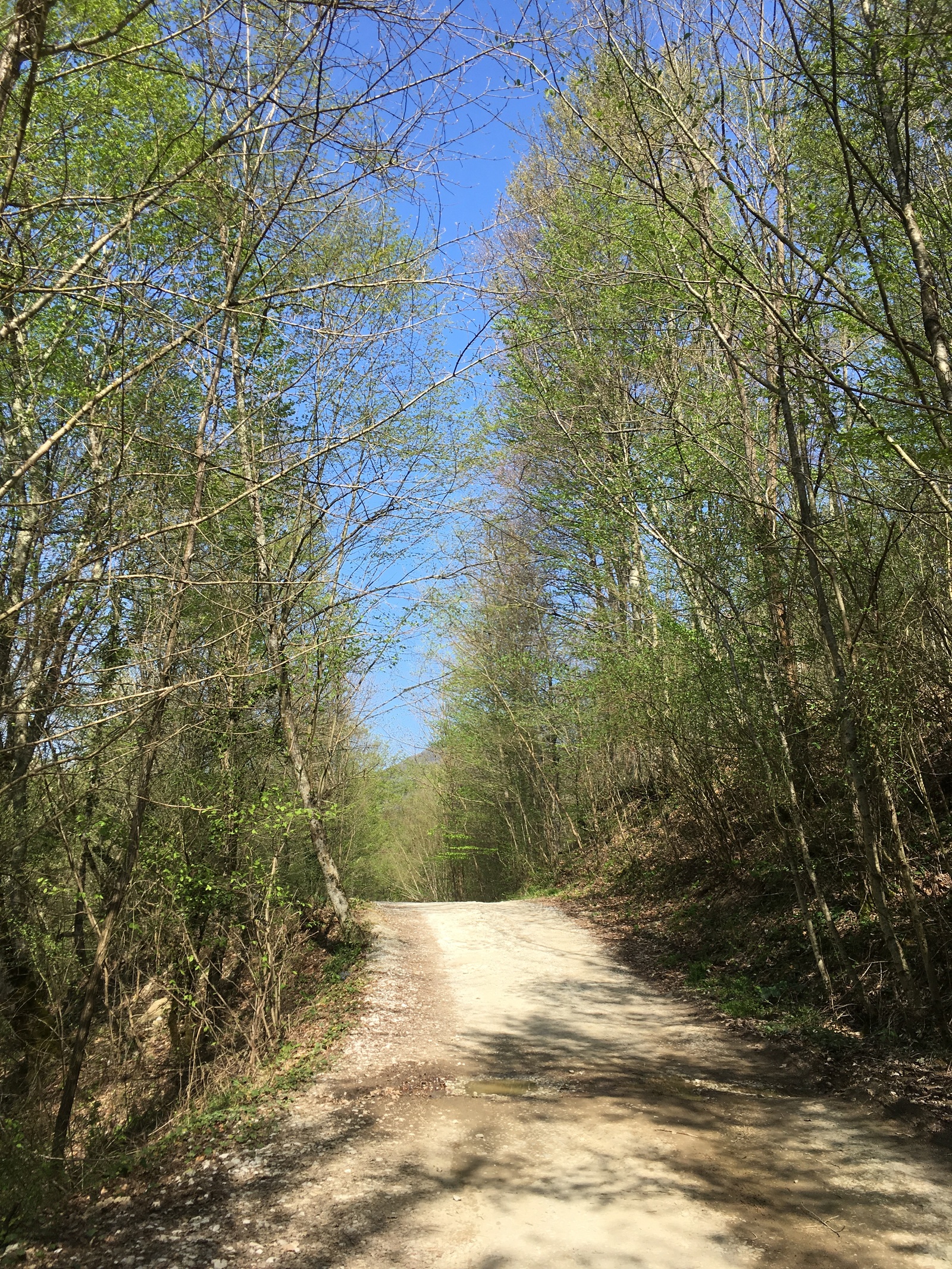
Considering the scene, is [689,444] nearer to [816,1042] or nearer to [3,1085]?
[816,1042]

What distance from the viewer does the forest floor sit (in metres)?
3.21

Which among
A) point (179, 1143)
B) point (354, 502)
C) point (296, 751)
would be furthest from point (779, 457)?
point (179, 1143)

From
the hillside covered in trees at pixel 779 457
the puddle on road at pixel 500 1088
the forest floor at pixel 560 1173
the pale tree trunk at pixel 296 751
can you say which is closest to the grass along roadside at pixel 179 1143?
the forest floor at pixel 560 1173

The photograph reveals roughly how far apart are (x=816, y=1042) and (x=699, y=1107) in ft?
3.92

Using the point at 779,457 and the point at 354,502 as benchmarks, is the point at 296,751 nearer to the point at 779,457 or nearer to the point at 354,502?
the point at 354,502

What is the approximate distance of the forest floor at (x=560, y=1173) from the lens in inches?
126

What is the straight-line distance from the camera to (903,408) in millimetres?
4977

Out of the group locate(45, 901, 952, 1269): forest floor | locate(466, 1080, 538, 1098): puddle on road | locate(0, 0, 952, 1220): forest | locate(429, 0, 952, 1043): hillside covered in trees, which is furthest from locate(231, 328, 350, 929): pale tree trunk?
locate(466, 1080, 538, 1098): puddle on road

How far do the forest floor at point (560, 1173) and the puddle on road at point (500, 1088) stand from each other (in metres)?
0.02

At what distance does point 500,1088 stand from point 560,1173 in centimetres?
129

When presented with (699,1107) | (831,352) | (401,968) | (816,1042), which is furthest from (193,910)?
(831,352)

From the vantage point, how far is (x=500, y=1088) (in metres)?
5.10

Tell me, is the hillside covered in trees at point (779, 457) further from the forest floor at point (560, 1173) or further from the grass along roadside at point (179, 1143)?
the grass along roadside at point (179, 1143)

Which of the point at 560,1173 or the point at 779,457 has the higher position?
the point at 779,457
